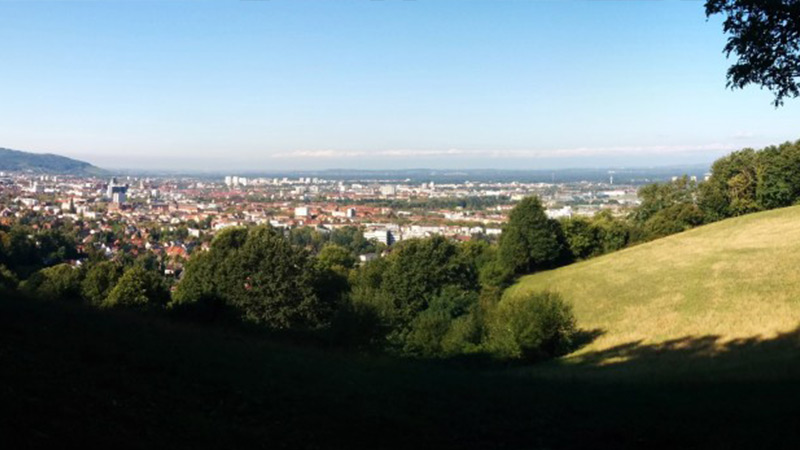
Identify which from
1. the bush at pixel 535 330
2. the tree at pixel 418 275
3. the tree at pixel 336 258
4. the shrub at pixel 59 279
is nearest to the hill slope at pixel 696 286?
the bush at pixel 535 330

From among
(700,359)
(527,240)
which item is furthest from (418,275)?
(700,359)

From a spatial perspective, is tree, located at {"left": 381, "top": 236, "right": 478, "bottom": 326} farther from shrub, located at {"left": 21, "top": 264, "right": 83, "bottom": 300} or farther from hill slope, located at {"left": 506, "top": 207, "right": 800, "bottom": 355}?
shrub, located at {"left": 21, "top": 264, "right": 83, "bottom": 300}

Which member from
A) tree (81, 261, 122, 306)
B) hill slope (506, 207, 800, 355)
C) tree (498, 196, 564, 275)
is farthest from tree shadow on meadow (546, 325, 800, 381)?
tree (498, 196, 564, 275)

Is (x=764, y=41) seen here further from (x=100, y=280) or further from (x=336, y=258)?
(x=336, y=258)

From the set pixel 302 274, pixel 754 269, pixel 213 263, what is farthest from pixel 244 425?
pixel 754 269

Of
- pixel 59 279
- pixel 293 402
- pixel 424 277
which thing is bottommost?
pixel 424 277
